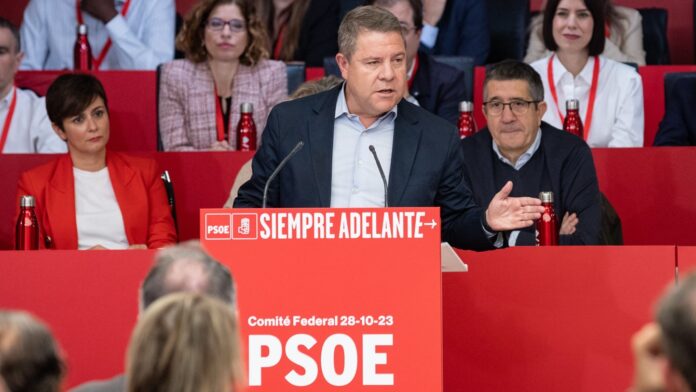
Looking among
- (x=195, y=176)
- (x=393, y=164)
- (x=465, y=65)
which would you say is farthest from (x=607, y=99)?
(x=393, y=164)

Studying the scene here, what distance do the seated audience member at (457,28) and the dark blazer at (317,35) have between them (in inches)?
18.9

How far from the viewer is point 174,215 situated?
551 centimetres

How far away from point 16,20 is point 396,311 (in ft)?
18.1

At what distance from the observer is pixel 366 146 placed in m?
4.30

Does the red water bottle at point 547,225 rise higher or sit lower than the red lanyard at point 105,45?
lower

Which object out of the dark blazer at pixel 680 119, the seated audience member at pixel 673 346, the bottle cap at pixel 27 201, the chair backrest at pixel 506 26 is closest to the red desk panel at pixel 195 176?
the bottle cap at pixel 27 201

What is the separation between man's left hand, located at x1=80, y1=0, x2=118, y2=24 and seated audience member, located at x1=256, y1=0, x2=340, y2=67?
77cm

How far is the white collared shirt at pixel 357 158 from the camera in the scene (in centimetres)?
423

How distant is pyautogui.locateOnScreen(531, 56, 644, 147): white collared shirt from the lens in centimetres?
647

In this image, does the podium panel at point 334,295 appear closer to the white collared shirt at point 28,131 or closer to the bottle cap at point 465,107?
the bottle cap at point 465,107

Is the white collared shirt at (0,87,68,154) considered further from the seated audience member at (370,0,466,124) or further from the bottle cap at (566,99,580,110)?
the bottle cap at (566,99,580,110)

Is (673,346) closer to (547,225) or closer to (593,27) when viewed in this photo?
(547,225)

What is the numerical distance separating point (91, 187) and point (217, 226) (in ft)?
6.25

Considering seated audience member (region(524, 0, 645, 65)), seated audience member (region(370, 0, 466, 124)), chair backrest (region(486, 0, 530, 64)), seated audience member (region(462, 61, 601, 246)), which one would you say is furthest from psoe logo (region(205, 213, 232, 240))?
chair backrest (region(486, 0, 530, 64))
